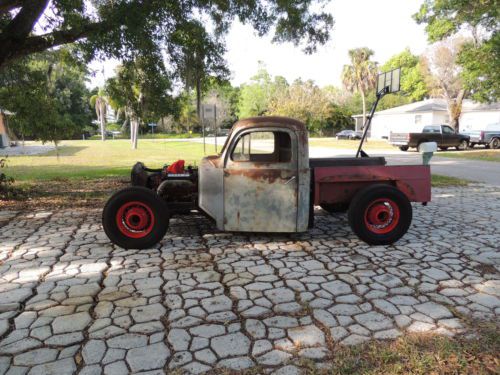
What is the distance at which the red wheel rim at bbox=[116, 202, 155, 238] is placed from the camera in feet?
16.4

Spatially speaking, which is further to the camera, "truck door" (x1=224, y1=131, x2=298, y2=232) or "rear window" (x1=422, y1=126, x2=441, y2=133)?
"rear window" (x1=422, y1=126, x2=441, y2=133)

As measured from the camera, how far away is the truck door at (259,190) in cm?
495

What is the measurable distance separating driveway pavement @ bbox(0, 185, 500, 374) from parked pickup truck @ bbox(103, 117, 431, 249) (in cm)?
31

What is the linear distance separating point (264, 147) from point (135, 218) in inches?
Answer: 80.2

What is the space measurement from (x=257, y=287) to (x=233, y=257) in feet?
3.05

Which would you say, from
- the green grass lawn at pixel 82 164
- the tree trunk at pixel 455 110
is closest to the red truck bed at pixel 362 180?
the green grass lawn at pixel 82 164

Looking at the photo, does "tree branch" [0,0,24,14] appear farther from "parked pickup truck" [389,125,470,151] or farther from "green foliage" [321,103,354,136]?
"green foliage" [321,103,354,136]

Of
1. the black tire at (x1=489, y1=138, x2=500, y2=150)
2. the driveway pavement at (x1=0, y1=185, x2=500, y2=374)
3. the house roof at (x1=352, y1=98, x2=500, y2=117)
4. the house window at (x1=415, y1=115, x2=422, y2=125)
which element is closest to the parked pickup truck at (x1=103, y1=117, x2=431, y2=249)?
the driveway pavement at (x1=0, y1=185, x2=500, y2=374)

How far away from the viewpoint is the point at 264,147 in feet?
17.8

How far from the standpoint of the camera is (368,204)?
16.8 ft

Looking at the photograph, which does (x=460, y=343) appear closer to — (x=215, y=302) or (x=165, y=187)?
(x=215, y=302)

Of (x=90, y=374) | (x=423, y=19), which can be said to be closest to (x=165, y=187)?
(x=90, y=374)

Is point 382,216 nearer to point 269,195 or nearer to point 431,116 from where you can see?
point 269,195

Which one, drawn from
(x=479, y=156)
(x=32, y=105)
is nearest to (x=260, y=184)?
(x=32, y=105)
